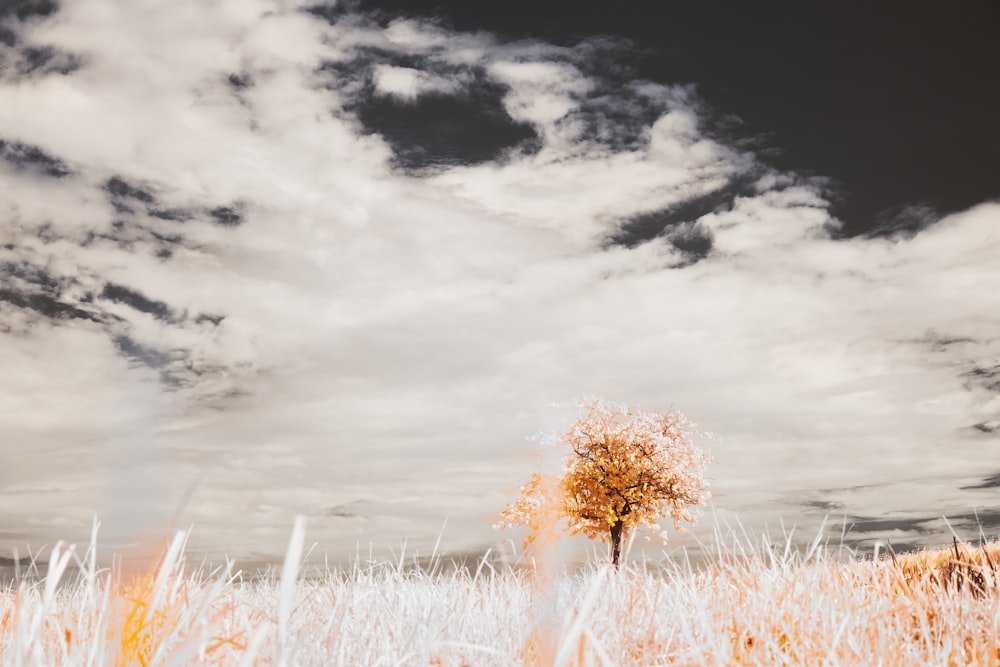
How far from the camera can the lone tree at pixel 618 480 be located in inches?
928

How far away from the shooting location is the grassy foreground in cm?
397

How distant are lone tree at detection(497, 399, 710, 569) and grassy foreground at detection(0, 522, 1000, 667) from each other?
15476 millimetres

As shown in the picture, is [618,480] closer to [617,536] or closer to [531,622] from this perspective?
[617,536]

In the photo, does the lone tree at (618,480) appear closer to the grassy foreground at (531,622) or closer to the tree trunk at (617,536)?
the tree trunk at (617,536)

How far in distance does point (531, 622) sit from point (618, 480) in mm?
18690

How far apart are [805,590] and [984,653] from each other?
4.50ft

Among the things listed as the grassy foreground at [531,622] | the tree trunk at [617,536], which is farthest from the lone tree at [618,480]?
the grassy foreground at [531,622]

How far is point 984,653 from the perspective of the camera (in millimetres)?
5340

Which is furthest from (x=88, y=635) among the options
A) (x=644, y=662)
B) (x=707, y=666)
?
(x=707, y=666)

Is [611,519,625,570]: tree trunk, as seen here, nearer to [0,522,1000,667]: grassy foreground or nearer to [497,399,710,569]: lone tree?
[497,399,710,569]: lone tree

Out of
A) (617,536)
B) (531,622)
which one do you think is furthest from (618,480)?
(531,622)

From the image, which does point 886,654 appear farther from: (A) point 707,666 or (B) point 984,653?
(A) point 707,666

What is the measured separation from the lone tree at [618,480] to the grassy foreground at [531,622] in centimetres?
1548

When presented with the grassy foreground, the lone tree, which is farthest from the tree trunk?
the grassy foreground
